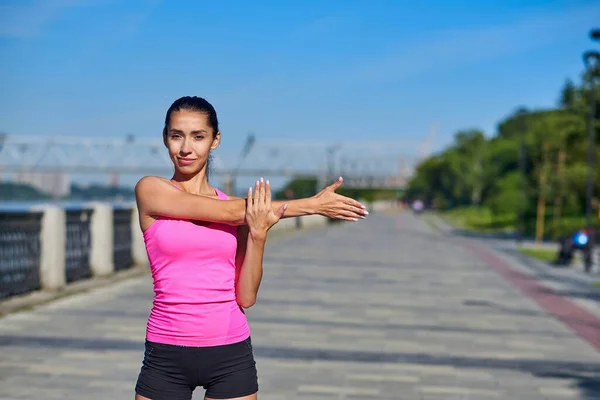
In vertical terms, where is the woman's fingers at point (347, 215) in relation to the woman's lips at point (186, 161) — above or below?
below

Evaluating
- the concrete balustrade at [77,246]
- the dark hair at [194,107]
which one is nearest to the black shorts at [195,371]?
the dark hair at [194,107]

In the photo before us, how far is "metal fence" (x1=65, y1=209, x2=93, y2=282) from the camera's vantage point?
13.8 m

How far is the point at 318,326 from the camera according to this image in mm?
10312

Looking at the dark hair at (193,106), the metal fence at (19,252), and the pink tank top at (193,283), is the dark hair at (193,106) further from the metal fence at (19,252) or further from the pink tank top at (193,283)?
the metal fence at (19,252)

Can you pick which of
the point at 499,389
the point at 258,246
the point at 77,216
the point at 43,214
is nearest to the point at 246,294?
the point at 258,246

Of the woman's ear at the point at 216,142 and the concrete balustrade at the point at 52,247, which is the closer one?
the woman's ear at the point at 216,142

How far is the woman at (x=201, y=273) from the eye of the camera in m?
2.95

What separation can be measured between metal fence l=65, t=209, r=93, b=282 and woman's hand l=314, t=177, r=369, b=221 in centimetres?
1126

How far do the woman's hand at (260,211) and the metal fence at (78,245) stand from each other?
11.1 m

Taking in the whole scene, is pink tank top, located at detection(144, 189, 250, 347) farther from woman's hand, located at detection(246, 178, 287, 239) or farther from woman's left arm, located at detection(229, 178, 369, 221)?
woman's left arm, located at detection(229, 178, 369, 221)

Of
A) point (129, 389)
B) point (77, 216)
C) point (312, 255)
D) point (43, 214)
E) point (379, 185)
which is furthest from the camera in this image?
point (379, 185)

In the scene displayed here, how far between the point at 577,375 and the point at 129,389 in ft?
12.4

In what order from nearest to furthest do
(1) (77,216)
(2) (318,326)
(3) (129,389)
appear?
1. (3) (129,389)
2. (2) (318,326)
3. (1) (77,216)

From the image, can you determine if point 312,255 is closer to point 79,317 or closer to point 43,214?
point 43,214
